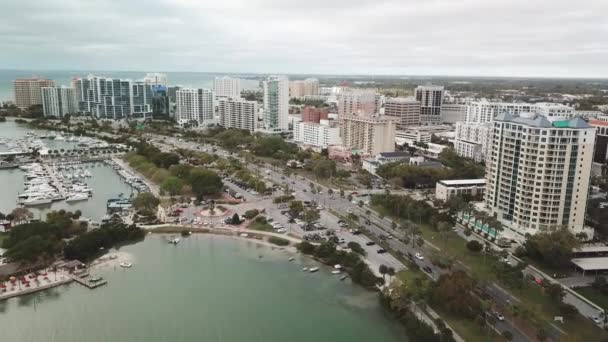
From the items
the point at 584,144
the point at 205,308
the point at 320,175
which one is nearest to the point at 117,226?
the point at 205,308

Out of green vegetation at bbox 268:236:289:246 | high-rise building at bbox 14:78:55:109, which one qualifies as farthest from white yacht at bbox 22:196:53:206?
high-rise building at bbox 14:78:55:109

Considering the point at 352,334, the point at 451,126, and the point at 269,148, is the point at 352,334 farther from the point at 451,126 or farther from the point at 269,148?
the point at 451,126

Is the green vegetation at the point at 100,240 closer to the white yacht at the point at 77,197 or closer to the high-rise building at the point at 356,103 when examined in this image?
the white yacht at the point at 77,197

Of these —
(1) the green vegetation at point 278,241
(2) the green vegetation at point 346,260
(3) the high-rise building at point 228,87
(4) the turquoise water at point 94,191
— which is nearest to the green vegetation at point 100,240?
(4) the turquoise water at point 94,191

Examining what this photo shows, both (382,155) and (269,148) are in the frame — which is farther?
(269,148)

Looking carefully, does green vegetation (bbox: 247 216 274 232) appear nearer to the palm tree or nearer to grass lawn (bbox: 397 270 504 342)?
the palm tree
